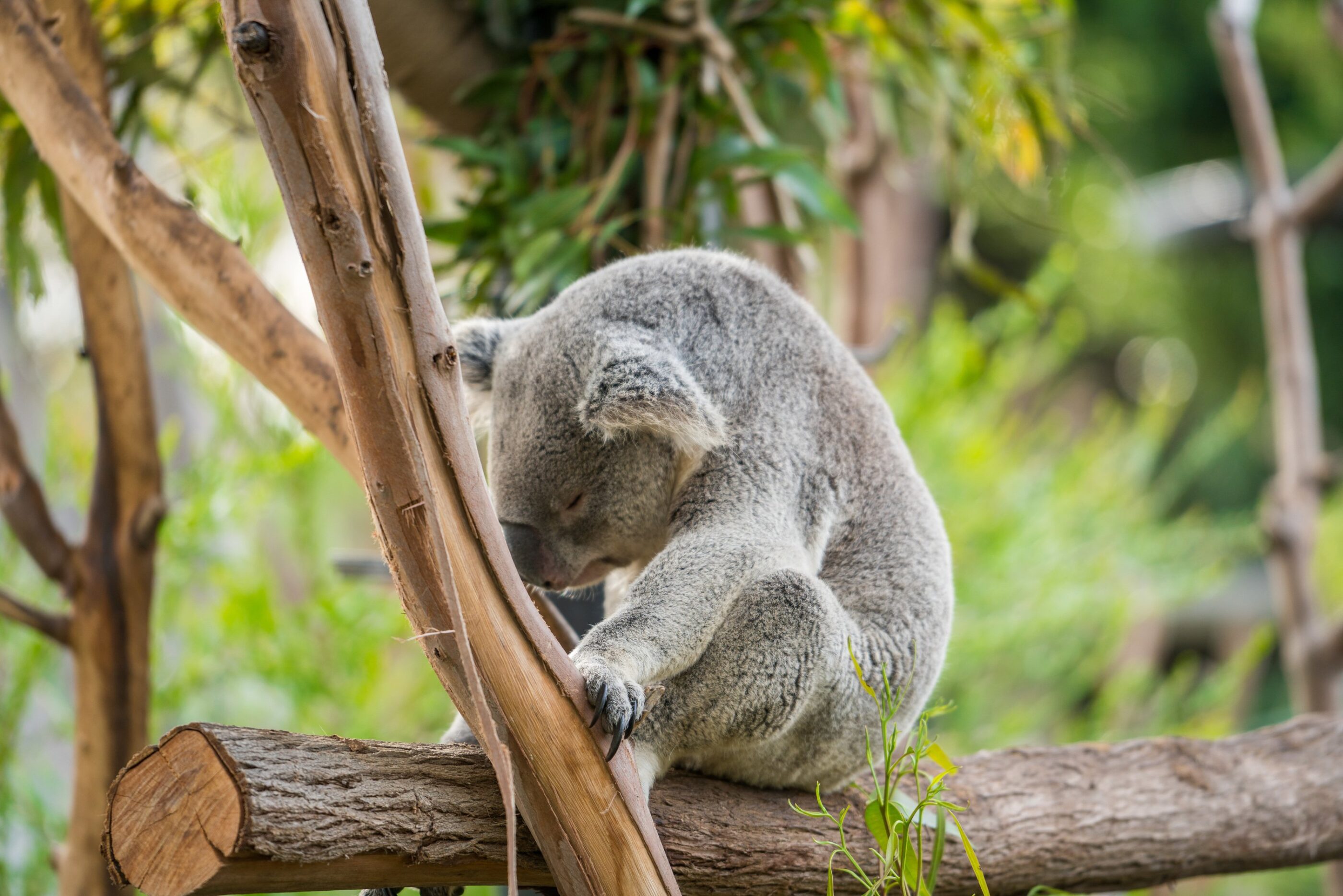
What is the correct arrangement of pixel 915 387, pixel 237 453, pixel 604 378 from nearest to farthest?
pixel 604 378
pixel 237 453
pixel 915 387

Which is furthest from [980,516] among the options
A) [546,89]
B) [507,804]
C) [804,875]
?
[507,804]

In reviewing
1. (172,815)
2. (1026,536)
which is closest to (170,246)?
(172,815)

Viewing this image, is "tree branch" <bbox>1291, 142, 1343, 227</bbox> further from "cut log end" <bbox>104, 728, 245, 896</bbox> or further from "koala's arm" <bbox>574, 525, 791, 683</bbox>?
"cut log end" <bbox>104, 728, 245, 896</bbox>

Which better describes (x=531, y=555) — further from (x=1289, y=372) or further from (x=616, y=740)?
(x=1289, y=372)

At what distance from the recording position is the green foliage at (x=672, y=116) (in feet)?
8.00

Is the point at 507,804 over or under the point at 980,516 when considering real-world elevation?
over

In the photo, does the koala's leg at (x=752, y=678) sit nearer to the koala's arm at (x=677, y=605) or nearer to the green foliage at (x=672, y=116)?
the koala's arm at (x=677, y=605)

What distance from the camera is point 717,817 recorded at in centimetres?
156

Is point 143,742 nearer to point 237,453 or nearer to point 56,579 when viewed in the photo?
point 56,579

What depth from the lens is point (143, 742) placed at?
2215 millimetres

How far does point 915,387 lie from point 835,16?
1.78 m

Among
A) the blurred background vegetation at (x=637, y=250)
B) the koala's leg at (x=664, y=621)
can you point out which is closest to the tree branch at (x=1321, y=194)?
the blurred background vegetation at (x=637, y=250)

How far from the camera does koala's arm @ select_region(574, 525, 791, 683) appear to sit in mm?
1342

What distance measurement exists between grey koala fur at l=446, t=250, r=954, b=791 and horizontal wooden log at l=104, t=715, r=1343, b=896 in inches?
6.0
